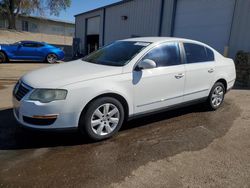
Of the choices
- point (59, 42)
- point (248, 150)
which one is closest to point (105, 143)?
point (248, 150)

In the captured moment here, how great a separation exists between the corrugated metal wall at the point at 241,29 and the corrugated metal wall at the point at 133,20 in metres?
4.80

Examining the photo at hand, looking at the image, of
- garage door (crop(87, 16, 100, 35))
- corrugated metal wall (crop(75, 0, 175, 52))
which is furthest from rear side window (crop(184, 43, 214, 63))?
garage door (crop(87, 16, 100, 35))

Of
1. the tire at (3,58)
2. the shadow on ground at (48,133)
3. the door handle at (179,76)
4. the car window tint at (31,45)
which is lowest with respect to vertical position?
the shadow on ground at (48,133)

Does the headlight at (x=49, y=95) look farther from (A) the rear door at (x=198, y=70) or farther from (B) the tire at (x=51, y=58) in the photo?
(B) the tire at (x=51, y=58)

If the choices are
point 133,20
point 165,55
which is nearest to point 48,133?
point 165,55

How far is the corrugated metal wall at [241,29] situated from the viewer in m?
9.22

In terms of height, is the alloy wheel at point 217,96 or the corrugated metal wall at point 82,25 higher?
the corrugated metal wall at point 82,25

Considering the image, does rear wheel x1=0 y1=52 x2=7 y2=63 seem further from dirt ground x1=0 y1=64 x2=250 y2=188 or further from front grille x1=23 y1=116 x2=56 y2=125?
front grille x1=23 y1=116 x2=56 y2=125

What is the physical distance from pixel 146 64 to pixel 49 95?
157 cm


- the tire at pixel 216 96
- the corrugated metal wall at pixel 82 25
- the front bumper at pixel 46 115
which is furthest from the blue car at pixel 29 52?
the tire at pixel 216 96

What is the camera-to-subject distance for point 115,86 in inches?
142

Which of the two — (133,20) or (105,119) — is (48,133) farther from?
(133,20)

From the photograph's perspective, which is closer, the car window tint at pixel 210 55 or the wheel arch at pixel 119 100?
the wheel arch at pixel 119 100

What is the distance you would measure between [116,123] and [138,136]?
0.45 metres
